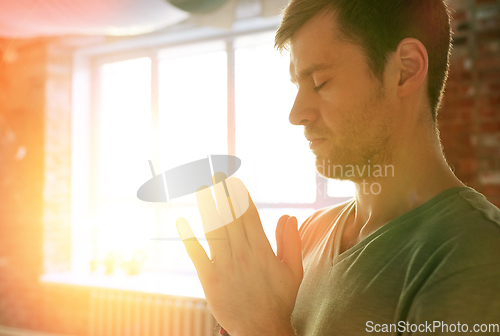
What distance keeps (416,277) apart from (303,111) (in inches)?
12.3

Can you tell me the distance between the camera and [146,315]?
216cm

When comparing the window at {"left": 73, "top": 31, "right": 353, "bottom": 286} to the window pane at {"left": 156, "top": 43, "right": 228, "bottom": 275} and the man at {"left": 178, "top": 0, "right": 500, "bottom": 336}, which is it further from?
the man at {"left": 178, "top": 0, "right": 500, "bottom": 336}

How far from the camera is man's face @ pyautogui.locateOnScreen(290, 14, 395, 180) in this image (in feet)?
1.93

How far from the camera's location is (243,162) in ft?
7.89

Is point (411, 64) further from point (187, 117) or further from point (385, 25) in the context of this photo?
point (187, 117)

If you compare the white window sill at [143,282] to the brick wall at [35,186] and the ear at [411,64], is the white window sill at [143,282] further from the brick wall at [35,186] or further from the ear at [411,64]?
the ear at [411,64]

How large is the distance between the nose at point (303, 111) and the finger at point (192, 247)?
26 cm

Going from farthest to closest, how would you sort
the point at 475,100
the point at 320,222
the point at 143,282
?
the point at 143,282
the point at 475,100
the point at 320,222

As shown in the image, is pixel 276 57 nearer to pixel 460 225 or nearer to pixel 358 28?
pixel 358 28

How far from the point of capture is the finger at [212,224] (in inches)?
20.4

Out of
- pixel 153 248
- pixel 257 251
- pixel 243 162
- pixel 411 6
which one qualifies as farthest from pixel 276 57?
pixel 257 251

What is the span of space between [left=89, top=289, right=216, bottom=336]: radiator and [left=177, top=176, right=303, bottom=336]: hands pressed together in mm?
1590

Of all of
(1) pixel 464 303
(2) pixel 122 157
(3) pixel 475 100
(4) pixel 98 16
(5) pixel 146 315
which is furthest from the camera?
(2) pixel 122 157

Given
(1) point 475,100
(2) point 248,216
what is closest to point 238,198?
(2) point 248,216
